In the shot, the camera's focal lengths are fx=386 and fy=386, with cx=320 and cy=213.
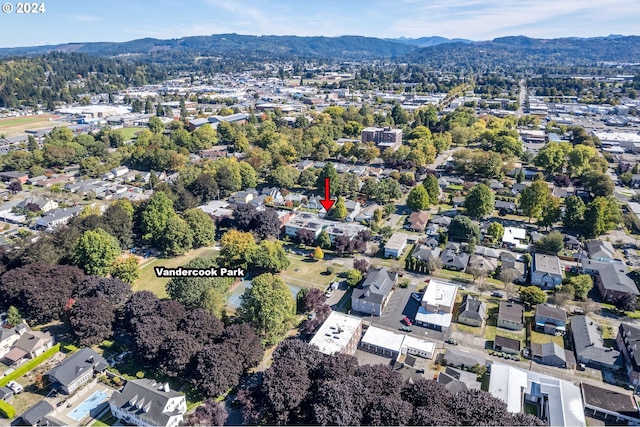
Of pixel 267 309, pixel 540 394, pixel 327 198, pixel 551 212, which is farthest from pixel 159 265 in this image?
pixel 551 212

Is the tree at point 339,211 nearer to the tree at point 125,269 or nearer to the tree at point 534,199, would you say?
the tree at point 534,199

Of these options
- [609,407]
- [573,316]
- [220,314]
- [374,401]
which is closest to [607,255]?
[573,316]

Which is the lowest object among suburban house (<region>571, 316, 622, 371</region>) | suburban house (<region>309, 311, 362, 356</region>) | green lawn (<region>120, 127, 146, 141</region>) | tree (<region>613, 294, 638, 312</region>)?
suburban house (<region>571, 316, 622, 371</region>)

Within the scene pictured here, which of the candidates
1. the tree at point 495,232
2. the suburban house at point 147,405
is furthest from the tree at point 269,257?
the tree at point 495,232

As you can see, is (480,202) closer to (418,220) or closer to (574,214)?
(418,220)

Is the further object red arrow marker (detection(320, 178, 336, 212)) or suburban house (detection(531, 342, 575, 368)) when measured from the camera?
red arrow marker (detection(320, 178, 336, 212))

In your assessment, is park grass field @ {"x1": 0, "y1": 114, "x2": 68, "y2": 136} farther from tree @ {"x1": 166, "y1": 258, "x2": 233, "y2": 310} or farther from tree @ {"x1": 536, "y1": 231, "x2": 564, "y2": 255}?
tree @ {"x1": 536, "y1": 231, "x2": 564, "y2": 255}

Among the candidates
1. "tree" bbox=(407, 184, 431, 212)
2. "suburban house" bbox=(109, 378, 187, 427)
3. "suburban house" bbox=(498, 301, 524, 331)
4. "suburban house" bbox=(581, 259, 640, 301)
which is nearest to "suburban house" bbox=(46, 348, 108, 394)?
"suburban house" bbox=(109, 378, 187, 427)

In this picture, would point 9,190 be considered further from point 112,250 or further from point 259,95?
point 259,95
